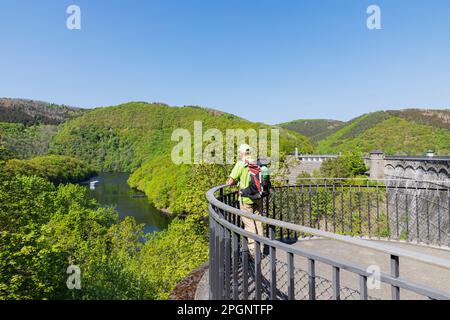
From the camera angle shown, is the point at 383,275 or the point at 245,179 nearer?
the point at 383,275

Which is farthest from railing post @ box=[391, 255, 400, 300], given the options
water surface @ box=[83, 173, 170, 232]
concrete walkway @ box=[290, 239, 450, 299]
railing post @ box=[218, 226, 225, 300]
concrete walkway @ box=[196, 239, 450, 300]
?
water surface @ box=[83, 173, 170, 232]

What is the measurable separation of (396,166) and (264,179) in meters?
29.6

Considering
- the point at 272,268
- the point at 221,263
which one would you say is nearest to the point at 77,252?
the point at 221,263

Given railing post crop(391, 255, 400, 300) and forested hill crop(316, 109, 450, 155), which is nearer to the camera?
railing post crop(391, 255, 400, 300)

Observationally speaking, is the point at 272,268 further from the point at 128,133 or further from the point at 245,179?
the point at 128,133

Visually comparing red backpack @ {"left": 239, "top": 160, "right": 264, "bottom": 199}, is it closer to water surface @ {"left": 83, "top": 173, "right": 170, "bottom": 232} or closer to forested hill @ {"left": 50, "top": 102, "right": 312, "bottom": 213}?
water surface @ {"left": 83, "top": 173, "right": 170, "bottom": 232}

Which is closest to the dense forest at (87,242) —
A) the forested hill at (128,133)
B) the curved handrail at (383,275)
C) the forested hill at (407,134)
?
the curved handrail at (383,275)

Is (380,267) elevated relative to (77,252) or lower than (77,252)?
elevated

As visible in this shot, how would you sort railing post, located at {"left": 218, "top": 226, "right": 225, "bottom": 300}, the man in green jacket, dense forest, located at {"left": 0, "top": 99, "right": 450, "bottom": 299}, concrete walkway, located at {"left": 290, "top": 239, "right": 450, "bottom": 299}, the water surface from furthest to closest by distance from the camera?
the water surface
dense forest, located at {"left": 0, "top": 99, "right": 450, "bottom": 299}
the man in green jacket
concrete walkway, located at {"left": 290, "top": 239, "right": 450, "bottom": 299}
railing post, located at {"left": 218, "top": 226, "right": 225, "bottom": 300}

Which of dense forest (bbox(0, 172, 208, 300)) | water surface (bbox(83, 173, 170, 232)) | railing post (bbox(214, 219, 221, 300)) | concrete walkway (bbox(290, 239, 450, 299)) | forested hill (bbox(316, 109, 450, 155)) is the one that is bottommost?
water surface (bbox(83, 173, 170, 232))

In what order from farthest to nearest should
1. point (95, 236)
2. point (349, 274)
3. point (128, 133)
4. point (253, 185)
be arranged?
point (128, 133) → point (95, 236) → point (253, 185) → point (349, 274)

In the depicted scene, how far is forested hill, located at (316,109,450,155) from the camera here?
3286 inches

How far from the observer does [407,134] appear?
9662cm

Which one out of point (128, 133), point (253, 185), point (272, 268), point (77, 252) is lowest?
point (77, 252)
